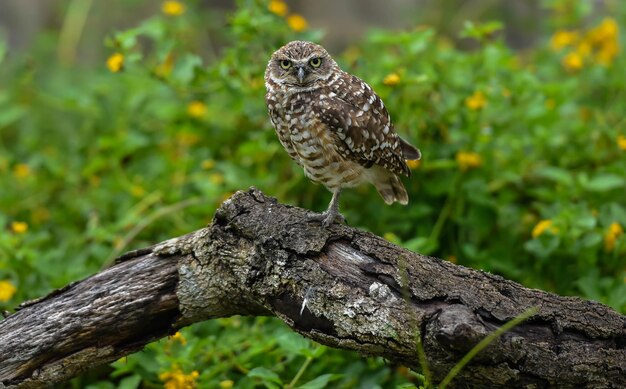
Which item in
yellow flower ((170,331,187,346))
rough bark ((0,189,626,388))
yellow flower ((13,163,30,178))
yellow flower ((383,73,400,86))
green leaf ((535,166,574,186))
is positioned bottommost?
yellow flower ((170,331,187,346))

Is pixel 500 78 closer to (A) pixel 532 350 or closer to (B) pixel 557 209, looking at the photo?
(B) pixel 557 209

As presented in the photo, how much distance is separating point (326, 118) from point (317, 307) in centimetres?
96

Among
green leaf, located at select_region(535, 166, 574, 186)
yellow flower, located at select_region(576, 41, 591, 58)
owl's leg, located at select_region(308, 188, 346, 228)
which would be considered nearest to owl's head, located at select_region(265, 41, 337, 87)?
owl's leg, located at select_region(308, 188, 346, 228)

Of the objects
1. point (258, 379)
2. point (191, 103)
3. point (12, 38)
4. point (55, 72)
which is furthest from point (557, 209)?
point (12, 38)

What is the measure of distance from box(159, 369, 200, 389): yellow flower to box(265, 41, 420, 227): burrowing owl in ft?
2.93

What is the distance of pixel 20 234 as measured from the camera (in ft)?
15.3

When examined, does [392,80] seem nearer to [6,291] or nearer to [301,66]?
[301,66]

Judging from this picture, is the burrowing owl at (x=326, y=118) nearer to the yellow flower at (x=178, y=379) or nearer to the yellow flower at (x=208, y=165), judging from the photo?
the yellow flower at (x=178, y=379)

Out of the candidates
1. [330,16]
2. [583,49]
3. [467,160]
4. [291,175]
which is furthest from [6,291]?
[330,16]

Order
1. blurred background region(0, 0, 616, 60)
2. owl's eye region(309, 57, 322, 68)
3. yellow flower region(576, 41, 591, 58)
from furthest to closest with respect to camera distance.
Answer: blurred background region(0, 0, 616, 60) → yellow flower region(576, 41, 591, 58) → owl's eye region(309, 57, 322, 68)

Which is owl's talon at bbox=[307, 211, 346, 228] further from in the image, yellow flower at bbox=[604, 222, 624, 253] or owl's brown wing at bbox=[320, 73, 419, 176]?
yellow flower at bbox=[604, 222, 624, 253]

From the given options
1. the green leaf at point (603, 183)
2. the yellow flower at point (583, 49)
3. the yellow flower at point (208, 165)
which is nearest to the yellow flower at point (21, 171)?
the yellow flower at point (208, 165)

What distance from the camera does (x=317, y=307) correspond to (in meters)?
3.14

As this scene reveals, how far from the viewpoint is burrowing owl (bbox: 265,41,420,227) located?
3779mm
